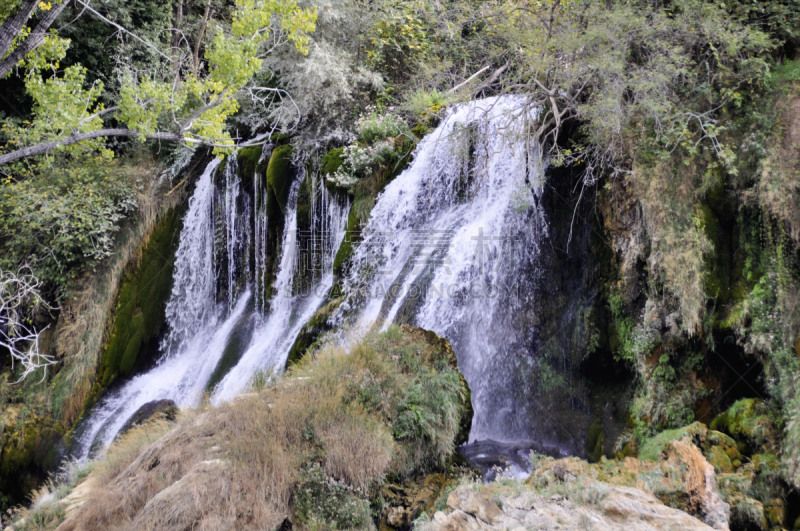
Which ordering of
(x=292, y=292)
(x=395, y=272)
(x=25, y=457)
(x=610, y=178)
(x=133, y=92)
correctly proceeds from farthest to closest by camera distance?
(x=292, y=292)
(x=25, y=457)
(x=395, y=272)
(x=610, y=178)
(x=133, y=92)

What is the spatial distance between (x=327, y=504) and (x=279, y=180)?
Result: 256 inches

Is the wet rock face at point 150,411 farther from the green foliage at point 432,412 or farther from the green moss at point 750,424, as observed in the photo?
the green moss at point 750,424

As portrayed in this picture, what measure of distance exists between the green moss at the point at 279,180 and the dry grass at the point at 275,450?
4611 mm

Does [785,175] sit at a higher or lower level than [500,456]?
higher

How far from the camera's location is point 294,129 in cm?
948

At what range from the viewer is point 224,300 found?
9633mm

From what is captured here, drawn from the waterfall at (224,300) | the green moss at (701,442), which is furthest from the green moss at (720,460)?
the waterfall at (224,300)

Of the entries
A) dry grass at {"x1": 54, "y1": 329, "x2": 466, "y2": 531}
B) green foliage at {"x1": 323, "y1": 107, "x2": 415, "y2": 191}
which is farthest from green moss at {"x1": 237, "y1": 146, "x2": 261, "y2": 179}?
dry grass at {"x1": 54, "y1": 329, "x2": 466, "y2": 531}

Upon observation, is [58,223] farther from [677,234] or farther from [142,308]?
[677,234]

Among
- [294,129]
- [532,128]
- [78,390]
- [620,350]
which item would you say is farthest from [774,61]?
[78,390]

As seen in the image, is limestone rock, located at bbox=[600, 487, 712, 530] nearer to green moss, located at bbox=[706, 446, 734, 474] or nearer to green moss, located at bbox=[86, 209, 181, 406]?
green moss, located at bbox=[706, 446, 734, 474]

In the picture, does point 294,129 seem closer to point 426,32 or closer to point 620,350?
point 426,32

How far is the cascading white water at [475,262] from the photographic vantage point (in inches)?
243

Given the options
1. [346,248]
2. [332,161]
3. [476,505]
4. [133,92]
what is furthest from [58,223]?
[476,505]
